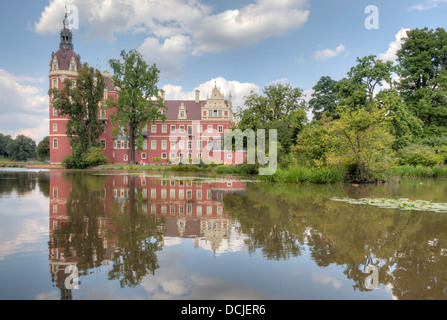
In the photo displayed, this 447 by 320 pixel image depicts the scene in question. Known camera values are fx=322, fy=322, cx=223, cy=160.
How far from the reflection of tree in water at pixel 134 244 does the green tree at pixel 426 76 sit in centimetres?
3875

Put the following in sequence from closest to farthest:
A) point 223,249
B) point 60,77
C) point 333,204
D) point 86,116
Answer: point 223,249 < point 333,204 < point 86,116 < point 60,77

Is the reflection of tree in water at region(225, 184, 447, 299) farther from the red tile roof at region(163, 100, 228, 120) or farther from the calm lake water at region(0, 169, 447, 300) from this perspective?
the red tile roof at region(163, 100, 228, 120)

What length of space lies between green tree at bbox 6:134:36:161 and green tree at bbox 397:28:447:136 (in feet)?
293

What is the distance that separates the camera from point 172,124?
64.3 m

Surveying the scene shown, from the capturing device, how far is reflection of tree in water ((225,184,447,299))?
4.12m

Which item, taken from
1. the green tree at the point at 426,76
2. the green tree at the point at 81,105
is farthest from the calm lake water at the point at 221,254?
the green tree at the point at 81,105

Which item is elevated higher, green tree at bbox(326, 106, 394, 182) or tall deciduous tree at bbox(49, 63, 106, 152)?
tall deciduous tree at bbox(49, 63, 106, 152)

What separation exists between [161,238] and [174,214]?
2610 mm

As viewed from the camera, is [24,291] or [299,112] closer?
[24,291]

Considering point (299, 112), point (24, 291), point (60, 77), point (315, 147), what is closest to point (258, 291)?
point (24, 291)

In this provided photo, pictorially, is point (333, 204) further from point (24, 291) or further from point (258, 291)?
point (24, 291)

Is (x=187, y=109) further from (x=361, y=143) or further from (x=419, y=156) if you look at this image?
(x=361, y=143)

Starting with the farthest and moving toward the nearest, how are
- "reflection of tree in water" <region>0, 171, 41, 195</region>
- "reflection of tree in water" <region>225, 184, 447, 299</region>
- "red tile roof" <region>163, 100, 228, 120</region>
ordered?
"red tile roof" <region>163, 100, 228, 120</region> < "reflection of tree in water" <region>0, 171, 41, 195</region> < "reflection of tree in water" <region>225, 184, 447, 299</region>

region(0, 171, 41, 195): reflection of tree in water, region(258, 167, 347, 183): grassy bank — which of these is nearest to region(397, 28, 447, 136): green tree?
region(258, 167, 347, 183): grassy bank
